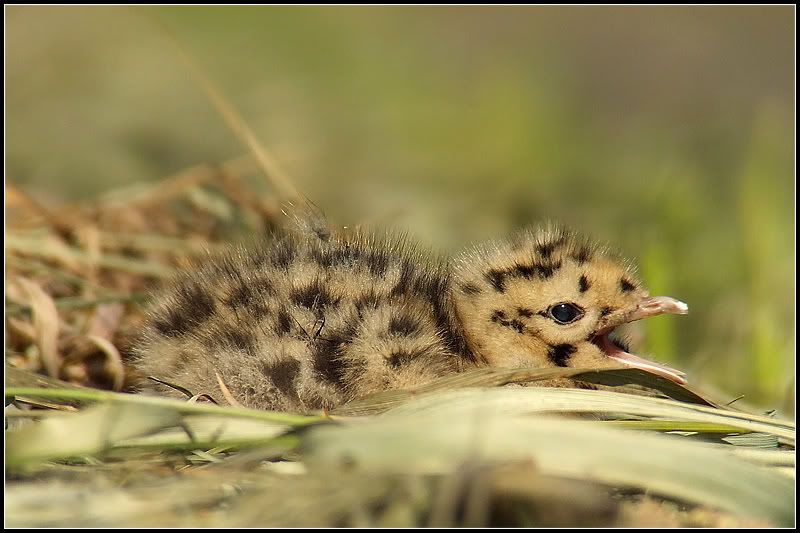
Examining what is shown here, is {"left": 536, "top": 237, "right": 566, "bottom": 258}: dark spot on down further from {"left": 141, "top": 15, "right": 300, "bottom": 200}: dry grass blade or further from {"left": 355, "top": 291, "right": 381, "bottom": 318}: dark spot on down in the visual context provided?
{"left": 141, "top": 15, "right": 300, "bottom": 200}: dry grass blade

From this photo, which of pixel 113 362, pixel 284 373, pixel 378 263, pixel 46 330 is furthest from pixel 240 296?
pixel 46 330

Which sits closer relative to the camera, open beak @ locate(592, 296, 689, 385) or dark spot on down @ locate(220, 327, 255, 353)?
dark spot on down @ locate(220, 327, 255, 353)

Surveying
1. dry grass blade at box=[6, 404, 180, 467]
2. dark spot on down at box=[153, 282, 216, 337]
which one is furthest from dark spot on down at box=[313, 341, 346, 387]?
dry grass blade at box=[6, 404, 180, 467]

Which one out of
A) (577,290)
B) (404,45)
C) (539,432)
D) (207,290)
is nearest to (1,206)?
(207,290)

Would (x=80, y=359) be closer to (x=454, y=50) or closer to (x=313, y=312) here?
(x=313, y=312)

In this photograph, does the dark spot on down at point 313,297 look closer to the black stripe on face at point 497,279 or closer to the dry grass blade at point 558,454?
the black stripe on face at point 497,279

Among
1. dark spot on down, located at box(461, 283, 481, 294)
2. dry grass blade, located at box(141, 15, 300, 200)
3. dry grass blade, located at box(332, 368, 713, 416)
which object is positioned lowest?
dry grass blade, located at box(332, 368, 713, 416)

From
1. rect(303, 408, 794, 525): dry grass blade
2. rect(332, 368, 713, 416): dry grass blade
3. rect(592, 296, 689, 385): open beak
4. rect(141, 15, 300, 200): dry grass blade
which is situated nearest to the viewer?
rect(303, 408, 794, 525): dry grass blade

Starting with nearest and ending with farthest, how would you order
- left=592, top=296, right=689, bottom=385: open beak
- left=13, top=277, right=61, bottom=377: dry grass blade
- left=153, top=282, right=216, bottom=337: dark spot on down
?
left=153, top=282, right=216, bottom=337: dark spot on down, left=592, top=296, right=689, bottom=385: open beak, left=13, top=277, right=61, bottom=377: dry grass blade
